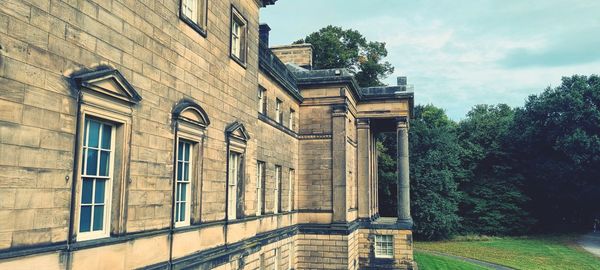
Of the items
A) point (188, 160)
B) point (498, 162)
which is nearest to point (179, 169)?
point (188, 160)

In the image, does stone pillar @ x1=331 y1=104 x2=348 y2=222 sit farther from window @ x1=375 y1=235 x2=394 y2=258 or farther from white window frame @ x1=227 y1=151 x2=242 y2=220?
white window frame @ x1=227 y1=151 x2=242 y2=220

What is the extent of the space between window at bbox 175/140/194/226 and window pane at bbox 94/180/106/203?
6.95 feet

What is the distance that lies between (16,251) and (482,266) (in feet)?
86.7

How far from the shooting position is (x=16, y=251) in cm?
519

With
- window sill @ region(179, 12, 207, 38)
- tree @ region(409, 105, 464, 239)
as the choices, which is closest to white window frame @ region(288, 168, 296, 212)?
window sill @ region(179, 12, 207, 38)

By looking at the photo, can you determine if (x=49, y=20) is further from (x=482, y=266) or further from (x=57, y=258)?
(x=482, y=266)

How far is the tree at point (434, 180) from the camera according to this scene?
37.8 m

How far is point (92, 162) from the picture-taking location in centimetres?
670

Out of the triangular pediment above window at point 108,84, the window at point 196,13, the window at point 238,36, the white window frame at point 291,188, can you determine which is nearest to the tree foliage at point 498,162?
the white window frame at point 291,188

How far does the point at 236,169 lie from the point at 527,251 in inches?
1141

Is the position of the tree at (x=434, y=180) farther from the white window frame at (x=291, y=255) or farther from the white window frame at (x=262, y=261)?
the white window frame at (x=262, y=261)

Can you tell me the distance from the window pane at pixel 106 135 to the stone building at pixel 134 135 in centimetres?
3

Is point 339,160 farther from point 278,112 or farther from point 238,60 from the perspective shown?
point 238,60

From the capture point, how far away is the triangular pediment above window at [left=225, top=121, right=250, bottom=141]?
11079mm
